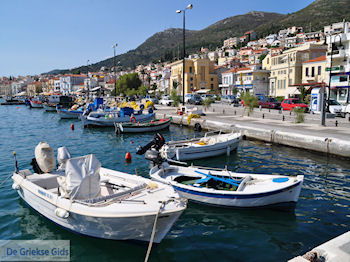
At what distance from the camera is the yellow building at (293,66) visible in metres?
52.3

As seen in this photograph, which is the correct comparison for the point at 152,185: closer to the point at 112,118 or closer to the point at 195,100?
the point at 112,118

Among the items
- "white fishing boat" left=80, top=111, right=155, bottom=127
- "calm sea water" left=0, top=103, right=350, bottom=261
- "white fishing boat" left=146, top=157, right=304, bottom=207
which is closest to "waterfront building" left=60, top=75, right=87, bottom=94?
"white fishing boat" left=80, top=111, right=155, bottom=127

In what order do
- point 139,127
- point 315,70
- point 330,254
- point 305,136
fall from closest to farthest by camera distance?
point 330,254, point 305,136, point 139,127, point 315,70

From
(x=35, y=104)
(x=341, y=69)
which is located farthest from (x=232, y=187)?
(x=35, y=104)

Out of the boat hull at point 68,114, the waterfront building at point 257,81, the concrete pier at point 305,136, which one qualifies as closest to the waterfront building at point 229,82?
the waterfront building at point 257,81

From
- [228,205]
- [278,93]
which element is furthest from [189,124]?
[278,93]

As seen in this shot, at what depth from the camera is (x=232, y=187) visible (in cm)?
1051

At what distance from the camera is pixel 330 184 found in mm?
12391

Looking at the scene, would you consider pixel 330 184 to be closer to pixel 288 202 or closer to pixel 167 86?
pixel 288 202

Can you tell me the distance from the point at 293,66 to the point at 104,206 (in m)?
54.0

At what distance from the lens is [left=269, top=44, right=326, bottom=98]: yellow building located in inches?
2061

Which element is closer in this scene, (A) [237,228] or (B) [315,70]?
(A) [237,228]

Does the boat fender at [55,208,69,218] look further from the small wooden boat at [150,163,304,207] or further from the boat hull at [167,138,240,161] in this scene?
the boat hull at [167,138,240,161]

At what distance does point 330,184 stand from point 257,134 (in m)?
9.46
